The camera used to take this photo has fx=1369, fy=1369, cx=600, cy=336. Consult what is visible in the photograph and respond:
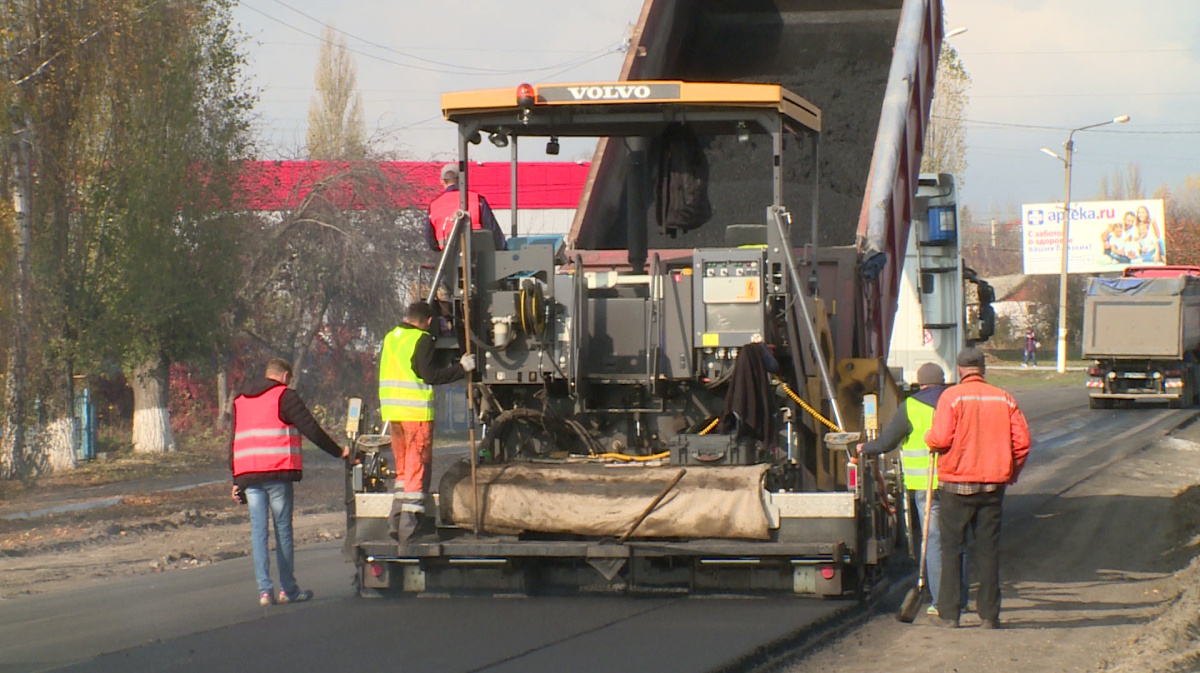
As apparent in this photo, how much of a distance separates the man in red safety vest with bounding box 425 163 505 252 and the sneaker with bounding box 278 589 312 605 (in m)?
2.27

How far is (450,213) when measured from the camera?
343 inches

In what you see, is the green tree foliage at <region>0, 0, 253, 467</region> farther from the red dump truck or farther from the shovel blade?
the red dump truck

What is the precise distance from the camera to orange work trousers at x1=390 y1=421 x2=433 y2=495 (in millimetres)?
7910

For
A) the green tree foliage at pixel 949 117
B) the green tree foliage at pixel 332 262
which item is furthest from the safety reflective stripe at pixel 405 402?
the green tree foliage at pixel 949 117

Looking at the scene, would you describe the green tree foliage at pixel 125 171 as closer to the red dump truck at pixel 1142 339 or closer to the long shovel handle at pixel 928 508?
the long shovel handle at pixel 928 508

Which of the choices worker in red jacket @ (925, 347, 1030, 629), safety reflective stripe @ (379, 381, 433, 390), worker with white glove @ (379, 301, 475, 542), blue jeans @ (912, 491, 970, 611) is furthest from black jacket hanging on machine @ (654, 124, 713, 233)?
blue jeans @ (912, 491, 970, 611)

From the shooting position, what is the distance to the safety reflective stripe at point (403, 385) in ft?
26.4

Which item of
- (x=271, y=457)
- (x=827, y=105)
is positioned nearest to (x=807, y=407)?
(x=271, y=457)

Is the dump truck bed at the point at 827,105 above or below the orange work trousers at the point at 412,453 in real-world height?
above

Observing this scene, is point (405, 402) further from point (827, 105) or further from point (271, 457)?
point (827, 105)

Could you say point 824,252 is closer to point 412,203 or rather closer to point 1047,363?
point 412,203

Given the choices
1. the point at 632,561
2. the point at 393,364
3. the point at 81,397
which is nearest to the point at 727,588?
the point at 632,561

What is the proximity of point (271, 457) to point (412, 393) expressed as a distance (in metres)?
0.94

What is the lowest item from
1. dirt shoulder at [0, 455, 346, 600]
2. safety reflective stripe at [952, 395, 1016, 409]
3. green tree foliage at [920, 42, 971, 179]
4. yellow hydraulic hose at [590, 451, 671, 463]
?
dirt shoulder at [0, 455, 346, 600]
